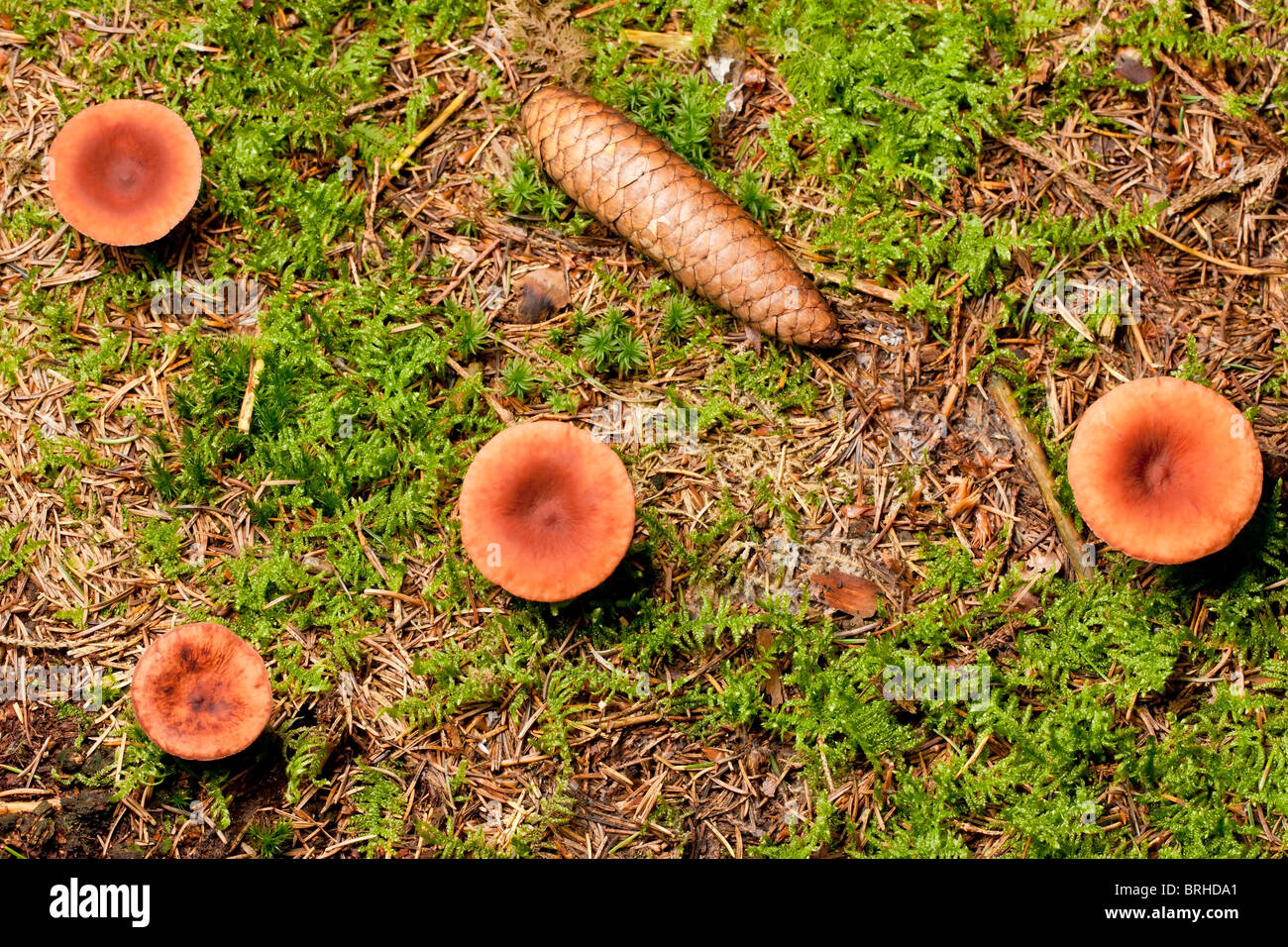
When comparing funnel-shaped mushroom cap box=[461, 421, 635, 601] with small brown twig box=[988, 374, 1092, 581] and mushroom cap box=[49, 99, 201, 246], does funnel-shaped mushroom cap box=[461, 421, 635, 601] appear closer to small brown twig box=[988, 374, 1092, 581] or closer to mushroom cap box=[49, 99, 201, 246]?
small brown twig box=[988, 374, 1092, 581]

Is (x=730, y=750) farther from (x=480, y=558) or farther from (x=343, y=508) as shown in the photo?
(x=343, y=508)

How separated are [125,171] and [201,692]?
232 centimetres

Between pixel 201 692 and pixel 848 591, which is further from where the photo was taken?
pixel 848 591

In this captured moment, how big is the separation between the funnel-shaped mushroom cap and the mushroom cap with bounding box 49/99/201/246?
1877mm

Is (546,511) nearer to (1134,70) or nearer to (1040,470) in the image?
(1040,470)

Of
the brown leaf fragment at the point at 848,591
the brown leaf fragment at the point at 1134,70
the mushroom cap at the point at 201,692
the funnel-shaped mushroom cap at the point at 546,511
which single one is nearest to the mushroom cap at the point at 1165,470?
the brown leaf fragment at the point at 848,591

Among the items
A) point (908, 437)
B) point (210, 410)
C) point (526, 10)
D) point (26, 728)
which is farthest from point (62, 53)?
point (908, 437)

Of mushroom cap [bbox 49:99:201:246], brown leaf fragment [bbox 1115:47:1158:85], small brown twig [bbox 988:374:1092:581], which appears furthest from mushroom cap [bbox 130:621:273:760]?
brown leaf fragment [bbox 1115:47:1158:85]

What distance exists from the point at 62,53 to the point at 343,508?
2.60 metres

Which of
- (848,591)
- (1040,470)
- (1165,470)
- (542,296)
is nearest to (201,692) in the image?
(542,296)

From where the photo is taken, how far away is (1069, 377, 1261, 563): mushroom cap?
3520mm

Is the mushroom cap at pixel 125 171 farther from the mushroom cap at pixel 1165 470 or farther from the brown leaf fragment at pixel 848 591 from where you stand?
the mushroom cap at pixel 1165 470

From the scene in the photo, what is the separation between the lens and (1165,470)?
3619 millimetres

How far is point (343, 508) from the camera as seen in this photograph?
3.94 m
